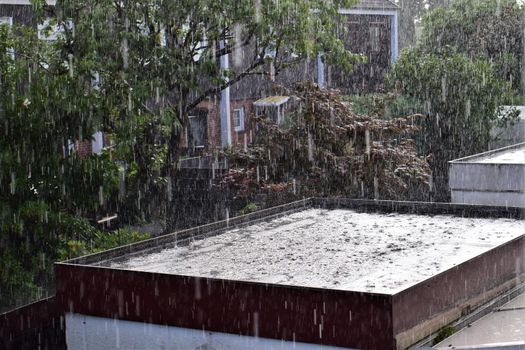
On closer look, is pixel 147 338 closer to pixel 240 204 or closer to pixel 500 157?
pixel 500 157

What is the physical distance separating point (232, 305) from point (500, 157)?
351 inches

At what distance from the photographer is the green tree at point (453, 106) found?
20359 mm

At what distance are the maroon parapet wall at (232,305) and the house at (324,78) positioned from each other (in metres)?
14.7

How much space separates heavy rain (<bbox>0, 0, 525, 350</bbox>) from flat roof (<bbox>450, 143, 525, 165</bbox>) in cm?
10

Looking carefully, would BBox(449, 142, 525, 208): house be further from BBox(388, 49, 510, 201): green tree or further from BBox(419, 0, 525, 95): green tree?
BBox(419, 0, 525, 95): green tree

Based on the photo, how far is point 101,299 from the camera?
24.2 ft

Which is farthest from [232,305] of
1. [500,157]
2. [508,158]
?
[500,157]

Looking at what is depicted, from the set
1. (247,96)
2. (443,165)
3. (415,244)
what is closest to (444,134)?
(443,165)

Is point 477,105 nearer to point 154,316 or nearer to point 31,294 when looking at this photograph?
point 31,294

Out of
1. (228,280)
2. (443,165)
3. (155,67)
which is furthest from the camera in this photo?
(443,165)

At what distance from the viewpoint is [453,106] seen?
2038 centimetres

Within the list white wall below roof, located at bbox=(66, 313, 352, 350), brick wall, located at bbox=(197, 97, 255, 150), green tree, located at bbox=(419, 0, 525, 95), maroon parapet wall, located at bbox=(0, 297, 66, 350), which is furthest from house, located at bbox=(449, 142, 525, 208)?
green tree, located at bbox=(419, 0, 525, 95)

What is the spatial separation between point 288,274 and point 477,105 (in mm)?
13951

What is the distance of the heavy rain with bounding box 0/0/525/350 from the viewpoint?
6.75 metres
